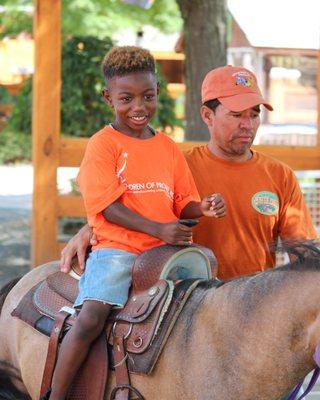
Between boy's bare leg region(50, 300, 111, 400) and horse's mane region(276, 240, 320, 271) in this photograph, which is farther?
boy's bare leg region(50, 300, 111, 400)

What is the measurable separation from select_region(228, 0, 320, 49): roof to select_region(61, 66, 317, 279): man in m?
18.2

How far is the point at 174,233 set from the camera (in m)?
3.53

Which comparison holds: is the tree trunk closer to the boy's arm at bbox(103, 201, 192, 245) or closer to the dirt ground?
the dirt ground

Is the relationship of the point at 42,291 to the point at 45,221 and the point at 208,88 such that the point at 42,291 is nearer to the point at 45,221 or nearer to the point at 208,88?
the point at 208,88

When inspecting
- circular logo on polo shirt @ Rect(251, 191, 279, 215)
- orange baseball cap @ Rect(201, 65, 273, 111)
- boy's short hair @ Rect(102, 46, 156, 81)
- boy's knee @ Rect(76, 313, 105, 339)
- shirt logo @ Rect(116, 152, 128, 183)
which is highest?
boy's short hair @ Rect(102, 46, 156, 81)

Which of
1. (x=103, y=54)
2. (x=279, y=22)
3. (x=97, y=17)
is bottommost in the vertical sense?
(x=103, y=54)

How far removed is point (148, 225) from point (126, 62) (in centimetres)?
69

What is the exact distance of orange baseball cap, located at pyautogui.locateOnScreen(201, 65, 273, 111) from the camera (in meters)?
3.99

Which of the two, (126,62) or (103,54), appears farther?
(103,54)

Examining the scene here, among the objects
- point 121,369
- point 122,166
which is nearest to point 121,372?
point 121,369

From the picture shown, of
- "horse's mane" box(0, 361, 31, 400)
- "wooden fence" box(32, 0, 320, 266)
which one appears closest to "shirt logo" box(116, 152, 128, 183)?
"horse's mane" box(0, 361, 31, 400)

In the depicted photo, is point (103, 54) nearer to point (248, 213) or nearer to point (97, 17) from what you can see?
point (97, 17)

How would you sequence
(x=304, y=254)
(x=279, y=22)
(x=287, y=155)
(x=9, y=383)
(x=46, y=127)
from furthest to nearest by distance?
(x=279, y=22)
(x=287, y=155)
(x=46, y=127)
(x=9, y=383)
(x=304, y=254)

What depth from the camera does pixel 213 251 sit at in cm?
411
